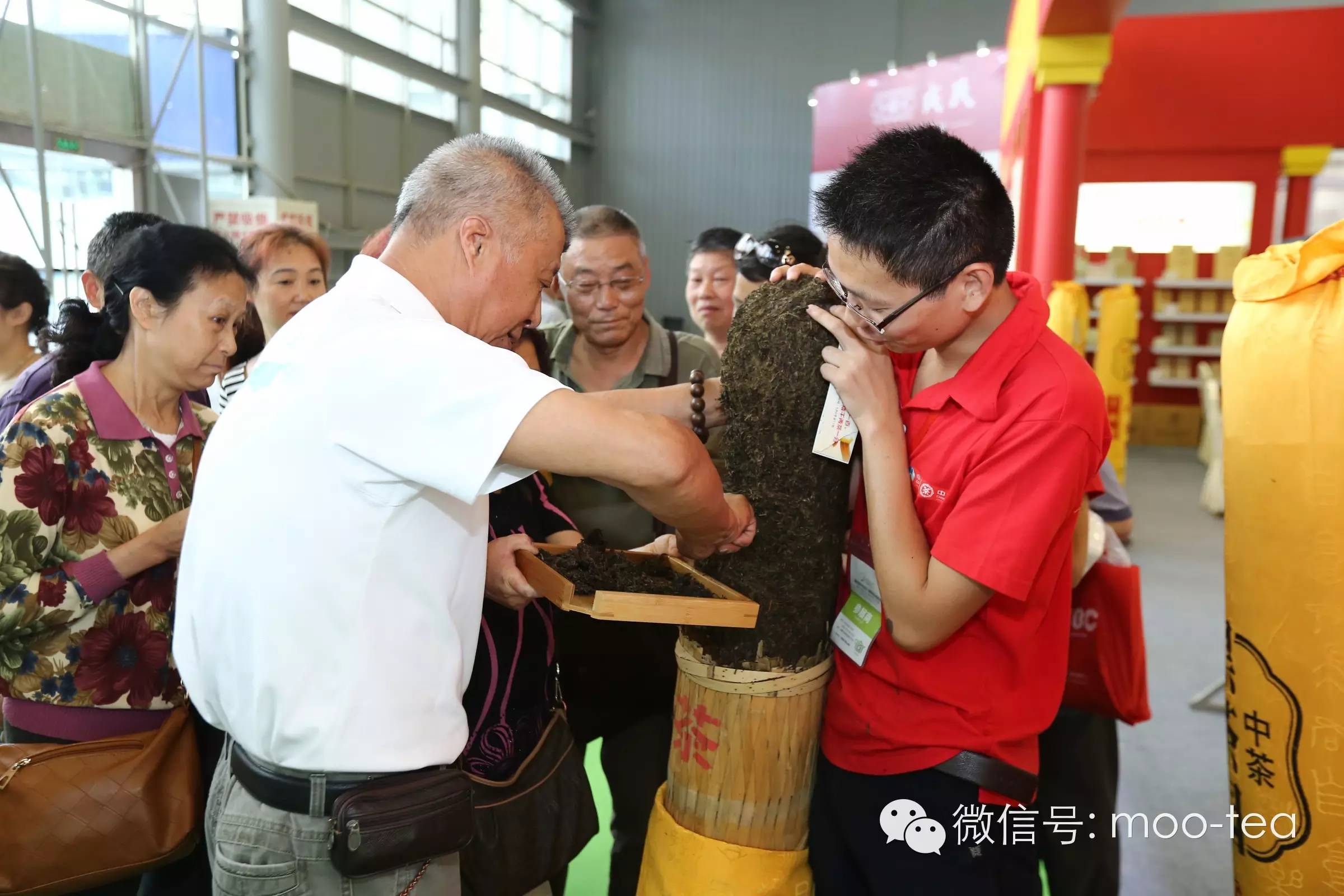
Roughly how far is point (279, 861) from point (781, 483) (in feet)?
2.88

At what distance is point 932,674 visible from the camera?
4.69 feet

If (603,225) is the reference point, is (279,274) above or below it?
below

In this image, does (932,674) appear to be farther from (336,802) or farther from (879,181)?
(336,802)

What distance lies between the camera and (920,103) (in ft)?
32.3

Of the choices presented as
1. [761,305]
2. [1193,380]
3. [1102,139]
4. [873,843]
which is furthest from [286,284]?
[1193,380]

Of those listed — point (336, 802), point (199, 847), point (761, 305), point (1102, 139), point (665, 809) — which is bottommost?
point (199, 847)

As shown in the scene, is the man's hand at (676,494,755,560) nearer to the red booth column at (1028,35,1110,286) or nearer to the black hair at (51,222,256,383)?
the black hair at (51,222,256,383)

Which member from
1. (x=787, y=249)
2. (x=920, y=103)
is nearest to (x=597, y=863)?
(x=787, y=249)

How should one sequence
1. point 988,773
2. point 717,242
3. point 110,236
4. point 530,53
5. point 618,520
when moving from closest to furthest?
point 988,773 < point 618,520 < point 110,236 < point 717,242 < point 530,53

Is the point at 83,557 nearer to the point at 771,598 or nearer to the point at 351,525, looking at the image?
the point at 351,525

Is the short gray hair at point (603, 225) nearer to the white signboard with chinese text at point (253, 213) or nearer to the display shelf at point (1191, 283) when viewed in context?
the white signboard with chinese text at point (253, 213)

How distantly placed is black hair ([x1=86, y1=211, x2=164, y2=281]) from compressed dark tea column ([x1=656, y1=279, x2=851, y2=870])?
4.57 ft

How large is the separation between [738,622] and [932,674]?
305 millimetres

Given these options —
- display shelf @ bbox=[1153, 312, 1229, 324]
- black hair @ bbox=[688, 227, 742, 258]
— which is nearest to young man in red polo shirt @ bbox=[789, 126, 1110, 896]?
black hair @ bbox=[688, 227, 742, 258]
